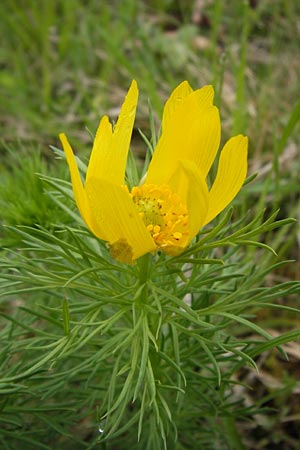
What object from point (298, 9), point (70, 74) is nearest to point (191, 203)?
point (70, 74)

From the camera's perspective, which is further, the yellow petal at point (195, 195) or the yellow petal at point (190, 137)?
the yellow petal at point (190, 137)

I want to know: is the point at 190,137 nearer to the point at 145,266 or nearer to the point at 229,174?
the point at 229,174

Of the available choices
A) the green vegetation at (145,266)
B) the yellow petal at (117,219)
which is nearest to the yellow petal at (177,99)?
the green vegetation at (145,266)

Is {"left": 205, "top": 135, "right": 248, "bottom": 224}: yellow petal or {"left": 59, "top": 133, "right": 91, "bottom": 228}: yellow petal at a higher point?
{"left": 59, "top": 133, "right": 91, "bottom": 228}: yellow petal

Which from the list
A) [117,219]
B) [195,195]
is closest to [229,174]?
[195,195]

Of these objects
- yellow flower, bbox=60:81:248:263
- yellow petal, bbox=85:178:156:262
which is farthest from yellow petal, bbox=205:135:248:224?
yellow petal, bbox=85:178:156:262

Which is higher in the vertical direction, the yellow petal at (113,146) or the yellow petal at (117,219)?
the yellow petal at (113,146)

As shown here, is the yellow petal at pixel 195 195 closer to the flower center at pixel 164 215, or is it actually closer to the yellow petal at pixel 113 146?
the flower center at pixel 164 215

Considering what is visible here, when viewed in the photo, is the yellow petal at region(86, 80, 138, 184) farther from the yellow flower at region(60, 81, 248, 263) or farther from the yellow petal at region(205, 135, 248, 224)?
the yellow petal at region(205, 135, 248, 224)
